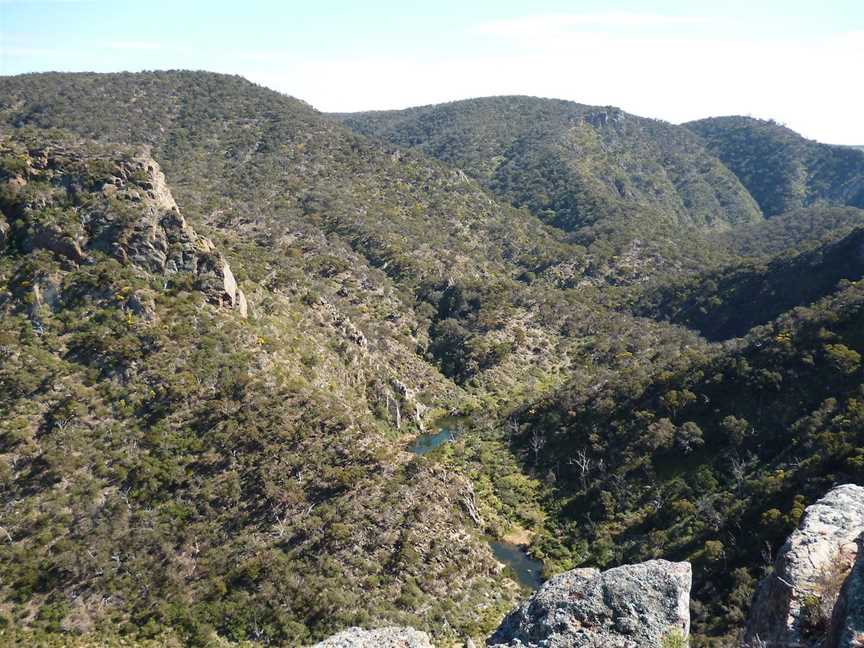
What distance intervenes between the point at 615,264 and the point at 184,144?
97.2 meters

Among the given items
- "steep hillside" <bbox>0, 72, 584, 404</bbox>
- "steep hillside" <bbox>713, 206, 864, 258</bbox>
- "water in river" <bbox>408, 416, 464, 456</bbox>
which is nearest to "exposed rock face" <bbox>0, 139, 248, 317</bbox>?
"steep hillside" <bbox>0, 72, 584, 404</bbox>

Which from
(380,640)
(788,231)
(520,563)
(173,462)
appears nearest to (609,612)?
(380,640)

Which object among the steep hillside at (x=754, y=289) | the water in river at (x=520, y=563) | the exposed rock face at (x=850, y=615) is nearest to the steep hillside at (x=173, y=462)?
the water in river at (x=520, y=563)

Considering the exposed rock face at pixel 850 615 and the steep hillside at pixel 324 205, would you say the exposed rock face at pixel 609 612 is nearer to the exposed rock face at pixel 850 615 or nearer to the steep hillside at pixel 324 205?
the exposed rock face at pixel 850 615

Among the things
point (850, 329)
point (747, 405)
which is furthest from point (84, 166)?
point (850, 329)

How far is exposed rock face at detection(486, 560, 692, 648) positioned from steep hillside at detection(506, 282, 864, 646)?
67.7ft

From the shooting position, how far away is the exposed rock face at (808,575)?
1399 centimetres

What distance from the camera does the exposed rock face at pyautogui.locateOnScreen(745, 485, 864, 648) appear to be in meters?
14.0

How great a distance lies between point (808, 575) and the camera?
14.8m

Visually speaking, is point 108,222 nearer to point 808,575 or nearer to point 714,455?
point 808,575

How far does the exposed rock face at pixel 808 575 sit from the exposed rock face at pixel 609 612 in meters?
2.20

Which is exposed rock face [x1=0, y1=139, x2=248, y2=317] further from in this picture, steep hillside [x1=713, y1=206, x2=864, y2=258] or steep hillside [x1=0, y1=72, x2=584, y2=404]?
steep hillside [x1=713, y1=206, x2=864, y2=258]

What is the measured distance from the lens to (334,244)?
10025cm

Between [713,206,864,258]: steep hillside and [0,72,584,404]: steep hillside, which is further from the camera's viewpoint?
[713,206,864,258]: steep hillside
